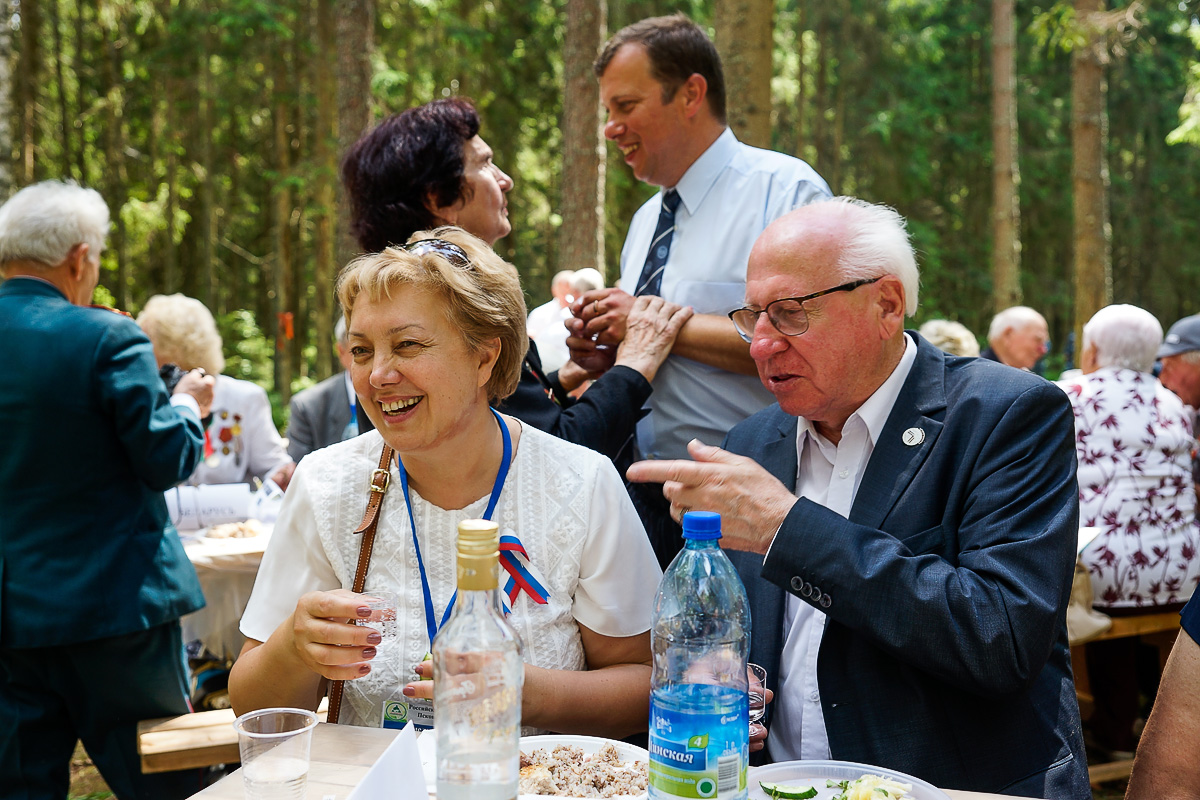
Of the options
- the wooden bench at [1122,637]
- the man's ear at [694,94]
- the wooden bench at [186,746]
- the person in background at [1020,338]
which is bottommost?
the wooden bench at [1122,637]

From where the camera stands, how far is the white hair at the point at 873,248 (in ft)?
6.64

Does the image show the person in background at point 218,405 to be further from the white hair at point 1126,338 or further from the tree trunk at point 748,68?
the white hair at point 1126,338

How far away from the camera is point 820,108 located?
17.6 metres

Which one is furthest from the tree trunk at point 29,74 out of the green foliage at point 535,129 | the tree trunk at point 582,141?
the tree trunk at point 582,141

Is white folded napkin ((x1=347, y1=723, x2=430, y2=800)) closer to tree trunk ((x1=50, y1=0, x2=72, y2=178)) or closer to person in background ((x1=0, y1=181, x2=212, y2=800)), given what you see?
person in background ((x1=0, y1=181, x2=212, y2=800))

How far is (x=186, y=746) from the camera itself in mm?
3010

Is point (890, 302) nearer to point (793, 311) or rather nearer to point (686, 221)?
point (793, 311)

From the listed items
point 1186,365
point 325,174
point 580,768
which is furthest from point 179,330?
point 325,174

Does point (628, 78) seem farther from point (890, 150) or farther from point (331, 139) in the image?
point (890, 150)

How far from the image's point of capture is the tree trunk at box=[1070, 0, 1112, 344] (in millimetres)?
9312

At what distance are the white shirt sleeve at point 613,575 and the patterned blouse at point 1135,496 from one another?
3.15 meters

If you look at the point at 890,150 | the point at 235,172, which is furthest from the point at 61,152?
the point at 890,150

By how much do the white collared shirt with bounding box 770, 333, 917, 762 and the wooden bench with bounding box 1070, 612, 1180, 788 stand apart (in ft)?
8.26

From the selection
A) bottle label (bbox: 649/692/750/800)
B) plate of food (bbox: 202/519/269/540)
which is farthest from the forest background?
bottle label (bbox: 649/692/750/800)
